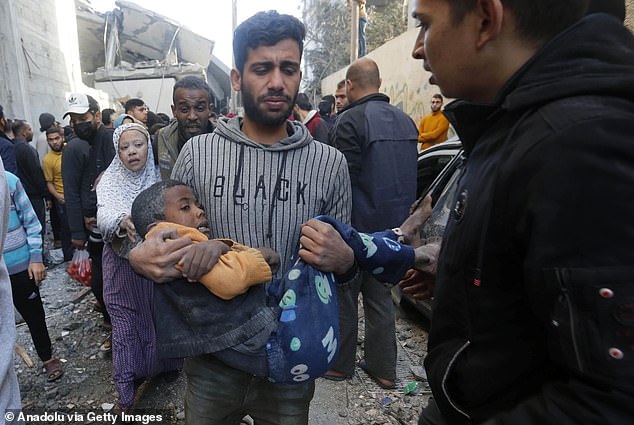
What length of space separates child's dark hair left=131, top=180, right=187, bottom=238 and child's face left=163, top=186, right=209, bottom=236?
2cm

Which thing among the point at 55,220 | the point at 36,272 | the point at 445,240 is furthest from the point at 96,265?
the point at 55,220

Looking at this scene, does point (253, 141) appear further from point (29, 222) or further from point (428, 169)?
point (428, 169)

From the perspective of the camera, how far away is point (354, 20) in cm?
1117

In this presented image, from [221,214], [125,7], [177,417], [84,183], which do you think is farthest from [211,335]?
[125,7]

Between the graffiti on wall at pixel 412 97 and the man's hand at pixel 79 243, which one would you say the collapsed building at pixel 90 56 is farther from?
the graffiti on wall at pixel 412 97

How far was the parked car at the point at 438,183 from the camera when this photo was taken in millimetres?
1589

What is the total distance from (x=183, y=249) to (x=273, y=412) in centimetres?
78

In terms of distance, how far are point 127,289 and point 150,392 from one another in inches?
33.7

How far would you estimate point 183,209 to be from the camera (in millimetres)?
1482

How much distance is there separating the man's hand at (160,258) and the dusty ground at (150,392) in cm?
196

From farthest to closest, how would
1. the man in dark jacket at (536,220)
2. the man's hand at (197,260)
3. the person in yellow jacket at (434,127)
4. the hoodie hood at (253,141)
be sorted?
the person in yellow jacket at (434,127)
the hoodie hood at (253,141)
the man's hand at (197,260)
the man in dark jacket at (536,220)

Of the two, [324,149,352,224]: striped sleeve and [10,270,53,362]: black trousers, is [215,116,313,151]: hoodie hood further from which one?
[10,270,53,362]: black trousers

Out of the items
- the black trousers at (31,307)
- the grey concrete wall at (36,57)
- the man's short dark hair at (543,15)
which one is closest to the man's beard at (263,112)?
the man's short dark hair at (543,15)

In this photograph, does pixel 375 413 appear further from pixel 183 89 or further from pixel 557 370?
pixel 183 89
